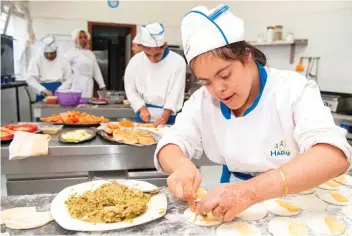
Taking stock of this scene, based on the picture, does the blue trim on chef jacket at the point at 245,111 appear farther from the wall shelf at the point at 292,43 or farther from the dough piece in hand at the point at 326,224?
the wall shelf at the point at 292,43

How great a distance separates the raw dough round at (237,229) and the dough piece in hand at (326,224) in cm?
18

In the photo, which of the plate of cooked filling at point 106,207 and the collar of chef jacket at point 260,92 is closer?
the plate of cooked filling at point 106,207

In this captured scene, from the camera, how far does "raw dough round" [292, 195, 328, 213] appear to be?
1.01 metres

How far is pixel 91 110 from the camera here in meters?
3.21

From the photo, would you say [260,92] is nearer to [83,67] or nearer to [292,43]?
[292,43]

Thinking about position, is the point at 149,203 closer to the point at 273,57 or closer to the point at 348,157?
the point at 348,157

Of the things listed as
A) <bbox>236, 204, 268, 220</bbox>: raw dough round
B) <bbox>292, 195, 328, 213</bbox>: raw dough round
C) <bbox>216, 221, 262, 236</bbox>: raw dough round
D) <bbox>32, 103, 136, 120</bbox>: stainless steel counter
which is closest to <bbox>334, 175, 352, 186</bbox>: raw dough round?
<bbox>292, 195, 328, 213</bbox>: raw dough round

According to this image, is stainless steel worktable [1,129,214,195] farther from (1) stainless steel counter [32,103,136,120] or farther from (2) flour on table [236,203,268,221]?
(1) stainless steel counter [32,103,136,120]

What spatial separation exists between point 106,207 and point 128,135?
98 centimetres

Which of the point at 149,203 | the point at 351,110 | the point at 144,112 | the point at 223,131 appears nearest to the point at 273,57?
the point at 351,110

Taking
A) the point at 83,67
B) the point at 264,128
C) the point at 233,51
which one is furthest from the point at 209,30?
the point at 83,67

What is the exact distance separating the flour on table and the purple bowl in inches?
96.5

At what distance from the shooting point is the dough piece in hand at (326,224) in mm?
869

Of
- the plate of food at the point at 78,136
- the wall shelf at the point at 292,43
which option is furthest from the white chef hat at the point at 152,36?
the wall shelf at the point at 292,43
